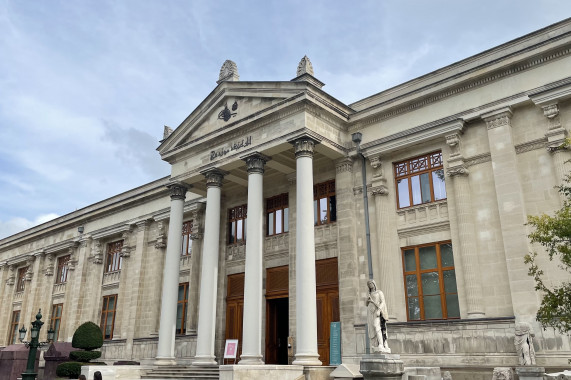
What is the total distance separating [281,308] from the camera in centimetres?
2430

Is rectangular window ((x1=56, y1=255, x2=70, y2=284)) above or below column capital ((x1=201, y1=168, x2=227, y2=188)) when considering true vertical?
below

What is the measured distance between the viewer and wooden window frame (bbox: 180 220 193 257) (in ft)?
92.7

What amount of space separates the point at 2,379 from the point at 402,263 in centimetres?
2137

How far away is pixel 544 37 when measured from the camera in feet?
57.0

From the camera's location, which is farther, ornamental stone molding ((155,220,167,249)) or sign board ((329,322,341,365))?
ornamental stone molding ((155,220,167,249))

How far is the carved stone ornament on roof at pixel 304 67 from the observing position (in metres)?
20.6

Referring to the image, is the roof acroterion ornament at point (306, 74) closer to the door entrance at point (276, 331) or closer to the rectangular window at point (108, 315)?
the door entrance at point (276, 331)

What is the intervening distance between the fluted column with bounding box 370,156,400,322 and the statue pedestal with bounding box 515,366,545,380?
17.2 feet

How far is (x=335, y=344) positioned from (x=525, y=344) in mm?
6679

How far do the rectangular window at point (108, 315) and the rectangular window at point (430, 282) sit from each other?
63.9ft

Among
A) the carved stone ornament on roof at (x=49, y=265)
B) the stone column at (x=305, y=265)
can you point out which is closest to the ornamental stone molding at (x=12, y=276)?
the carved stone ornament on roof at (x=49, y=265)

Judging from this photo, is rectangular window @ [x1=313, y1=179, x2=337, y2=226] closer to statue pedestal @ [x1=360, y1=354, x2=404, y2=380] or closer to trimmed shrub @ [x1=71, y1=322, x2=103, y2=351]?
statue pedestal @ [x1=360, y1=354, x2=404, y2=380]

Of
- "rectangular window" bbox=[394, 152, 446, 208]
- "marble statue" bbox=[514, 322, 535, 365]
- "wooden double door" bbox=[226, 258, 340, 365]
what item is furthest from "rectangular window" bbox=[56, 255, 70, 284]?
"marble statue" bbox=[514, 322, 535, 365]

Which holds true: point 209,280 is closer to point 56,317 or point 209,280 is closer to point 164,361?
point 164,361
